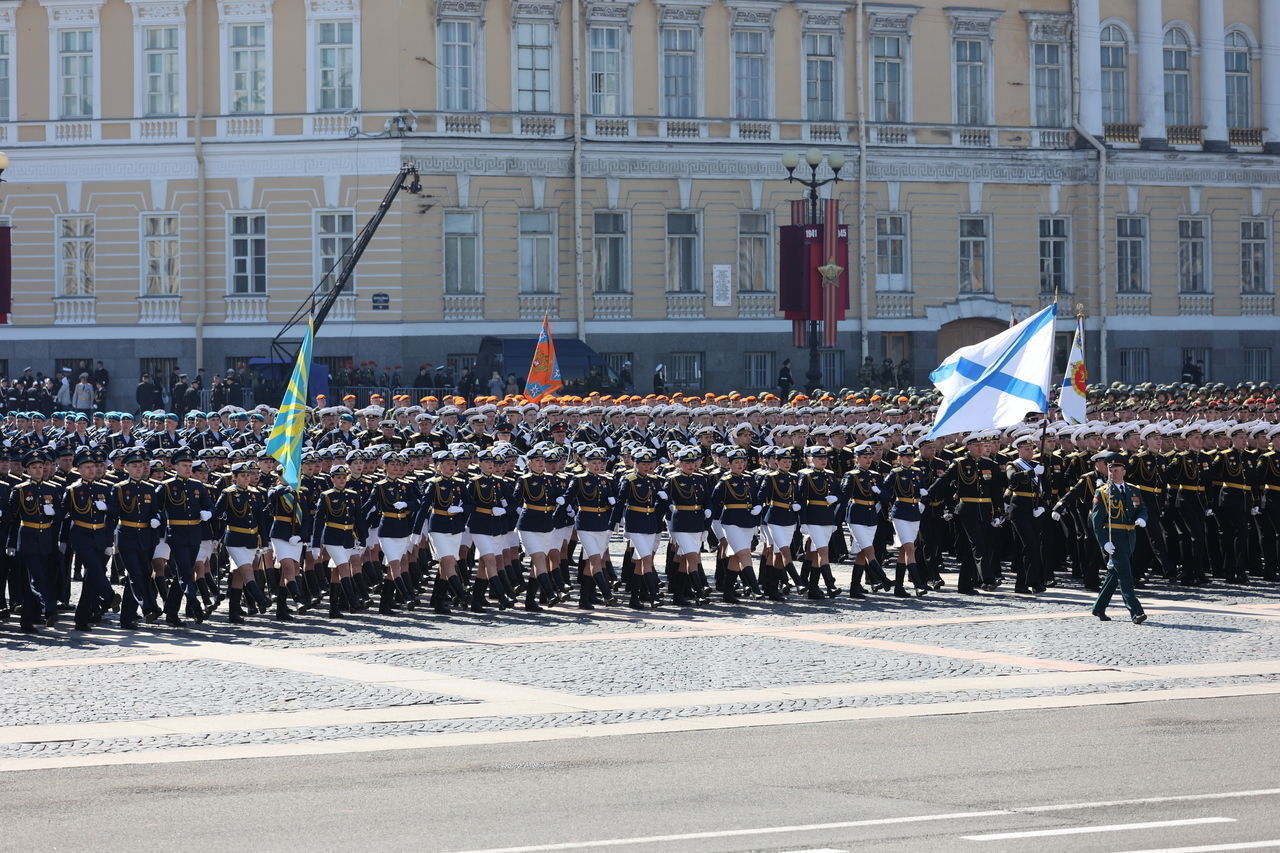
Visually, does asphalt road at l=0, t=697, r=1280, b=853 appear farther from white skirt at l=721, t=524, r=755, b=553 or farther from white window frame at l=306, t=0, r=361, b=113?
white window frame at l=306, t=0, r=361, b=113

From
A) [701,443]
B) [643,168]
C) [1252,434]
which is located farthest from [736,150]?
[1252,434]

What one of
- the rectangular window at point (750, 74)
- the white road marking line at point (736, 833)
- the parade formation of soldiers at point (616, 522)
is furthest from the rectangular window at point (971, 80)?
the white road marking line at point (736, 833)

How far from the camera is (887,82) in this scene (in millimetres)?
50594

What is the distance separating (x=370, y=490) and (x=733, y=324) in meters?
28.4

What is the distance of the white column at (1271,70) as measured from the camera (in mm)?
54375

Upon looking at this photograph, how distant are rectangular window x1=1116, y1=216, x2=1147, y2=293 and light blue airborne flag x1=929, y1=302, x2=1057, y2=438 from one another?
3166 cm

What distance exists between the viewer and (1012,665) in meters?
16.6

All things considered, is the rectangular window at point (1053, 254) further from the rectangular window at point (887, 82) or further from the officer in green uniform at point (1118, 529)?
the officer in green uniform at point (1118, 529)

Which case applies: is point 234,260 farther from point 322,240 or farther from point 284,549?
point 284,549

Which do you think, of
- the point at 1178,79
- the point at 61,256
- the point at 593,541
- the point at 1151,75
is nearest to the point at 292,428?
the point at 593,541

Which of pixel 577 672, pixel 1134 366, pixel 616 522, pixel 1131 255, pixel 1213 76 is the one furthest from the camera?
pixel 1213 76

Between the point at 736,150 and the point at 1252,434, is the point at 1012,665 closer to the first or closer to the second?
the point at 1252,434

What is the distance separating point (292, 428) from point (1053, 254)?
114 feet

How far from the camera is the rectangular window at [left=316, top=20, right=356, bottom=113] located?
46688mm
